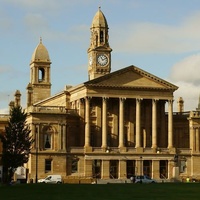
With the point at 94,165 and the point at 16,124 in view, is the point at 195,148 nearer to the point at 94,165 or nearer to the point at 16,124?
the point at 94,165

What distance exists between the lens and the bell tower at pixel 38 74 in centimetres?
16125

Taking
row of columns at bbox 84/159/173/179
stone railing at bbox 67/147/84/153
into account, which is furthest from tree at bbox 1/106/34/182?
row of columns at bbox 84/159/173/179

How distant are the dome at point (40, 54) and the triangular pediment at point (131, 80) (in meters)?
33.8

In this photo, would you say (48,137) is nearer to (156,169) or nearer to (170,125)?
(156,169)

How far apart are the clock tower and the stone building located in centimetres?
373

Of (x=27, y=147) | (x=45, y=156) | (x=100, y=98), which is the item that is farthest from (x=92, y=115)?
(x=27, y=147)

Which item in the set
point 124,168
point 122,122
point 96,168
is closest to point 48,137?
point 96,168

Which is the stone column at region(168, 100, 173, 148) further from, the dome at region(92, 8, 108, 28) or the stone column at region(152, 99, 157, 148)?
the dome at region(92, 8, 108, 28)

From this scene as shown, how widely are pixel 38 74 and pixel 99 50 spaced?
25077 mm

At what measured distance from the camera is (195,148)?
136000 millimetres

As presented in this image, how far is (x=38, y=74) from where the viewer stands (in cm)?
16300

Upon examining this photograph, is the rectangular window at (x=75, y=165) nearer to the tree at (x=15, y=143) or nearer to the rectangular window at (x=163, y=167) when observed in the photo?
the rectangular window at (x=163, y=167)

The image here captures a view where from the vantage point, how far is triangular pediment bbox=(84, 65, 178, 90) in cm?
13000

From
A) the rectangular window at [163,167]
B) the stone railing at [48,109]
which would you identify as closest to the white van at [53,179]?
the stone railing at [48,109]
